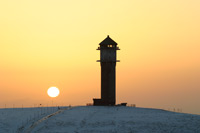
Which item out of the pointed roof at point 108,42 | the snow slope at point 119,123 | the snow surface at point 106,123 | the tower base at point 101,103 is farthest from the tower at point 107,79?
the snow slope at point 119,123

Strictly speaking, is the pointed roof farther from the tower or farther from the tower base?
the tower base

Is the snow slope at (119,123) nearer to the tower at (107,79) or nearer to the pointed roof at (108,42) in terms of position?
the tower at (107,79)

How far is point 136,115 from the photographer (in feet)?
215

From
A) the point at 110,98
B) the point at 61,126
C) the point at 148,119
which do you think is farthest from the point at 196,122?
the point at 110,98

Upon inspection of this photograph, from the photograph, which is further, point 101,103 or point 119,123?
point 101,103

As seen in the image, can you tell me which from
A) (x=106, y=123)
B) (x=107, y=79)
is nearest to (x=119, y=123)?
(x=106, y=123)

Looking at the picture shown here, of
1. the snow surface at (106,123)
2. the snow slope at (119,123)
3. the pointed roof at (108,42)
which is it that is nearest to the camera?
the snow slope at (119,123)

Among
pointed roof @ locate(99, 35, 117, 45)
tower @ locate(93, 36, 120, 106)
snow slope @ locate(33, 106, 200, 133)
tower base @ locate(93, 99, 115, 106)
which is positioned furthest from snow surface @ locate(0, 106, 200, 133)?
pointed roof @ locate(99, 35, 117, 45)

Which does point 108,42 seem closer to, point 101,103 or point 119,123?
point 101,103

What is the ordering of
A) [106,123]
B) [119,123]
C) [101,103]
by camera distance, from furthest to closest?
[101,103]
[106,123]
[119,123]

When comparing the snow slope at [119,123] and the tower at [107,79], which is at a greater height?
the tower at [107,79]

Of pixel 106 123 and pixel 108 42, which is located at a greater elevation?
pixel 108 42

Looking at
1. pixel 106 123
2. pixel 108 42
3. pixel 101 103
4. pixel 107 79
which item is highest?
pixel 108 42

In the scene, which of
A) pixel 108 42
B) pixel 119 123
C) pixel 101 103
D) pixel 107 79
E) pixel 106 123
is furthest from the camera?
pixel 108 42
